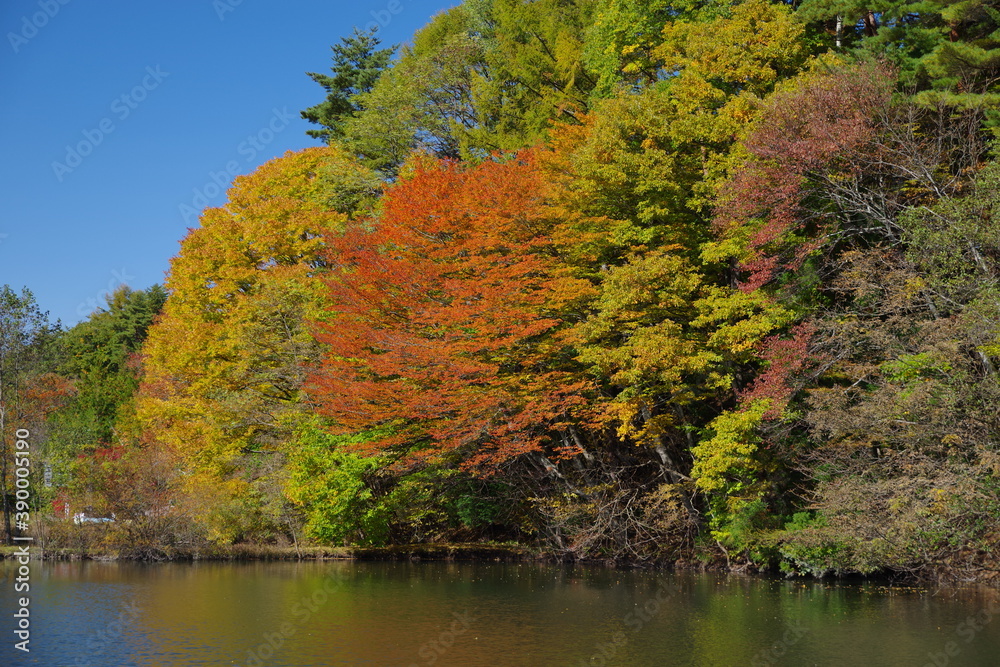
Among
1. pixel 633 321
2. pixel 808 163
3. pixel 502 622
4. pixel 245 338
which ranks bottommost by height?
pixel 502 622

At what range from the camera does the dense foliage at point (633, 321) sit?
51.8 feet

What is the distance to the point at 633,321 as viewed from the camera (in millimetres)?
21031

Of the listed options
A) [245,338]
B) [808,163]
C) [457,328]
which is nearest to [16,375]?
[245,338]

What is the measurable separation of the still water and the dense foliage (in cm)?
167

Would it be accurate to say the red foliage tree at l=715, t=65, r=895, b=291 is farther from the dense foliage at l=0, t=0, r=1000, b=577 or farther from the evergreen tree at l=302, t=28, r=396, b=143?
the evergreen tree at l=302, t=28, r=396, b=143

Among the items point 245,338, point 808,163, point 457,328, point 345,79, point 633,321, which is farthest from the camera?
point 345,79

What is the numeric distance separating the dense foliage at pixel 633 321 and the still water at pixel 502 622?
5.48 ft

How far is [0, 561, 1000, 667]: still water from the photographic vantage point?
36.7 feet

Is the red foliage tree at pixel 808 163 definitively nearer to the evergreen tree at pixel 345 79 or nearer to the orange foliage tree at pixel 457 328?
the orange foliage tree at pixel 457 328

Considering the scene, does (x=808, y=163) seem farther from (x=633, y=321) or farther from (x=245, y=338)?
(x=245, y=338)

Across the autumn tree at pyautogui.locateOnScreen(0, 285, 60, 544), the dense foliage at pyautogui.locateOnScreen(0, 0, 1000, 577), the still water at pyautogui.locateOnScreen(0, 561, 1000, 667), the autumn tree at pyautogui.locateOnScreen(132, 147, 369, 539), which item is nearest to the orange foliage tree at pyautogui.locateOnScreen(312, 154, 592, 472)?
the dense foliage at pyautogui.locateOnScreen(0, 0, 1000, 577)

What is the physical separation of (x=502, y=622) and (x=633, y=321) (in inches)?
380

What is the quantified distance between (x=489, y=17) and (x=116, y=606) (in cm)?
2945

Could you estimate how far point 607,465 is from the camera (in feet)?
77.8
